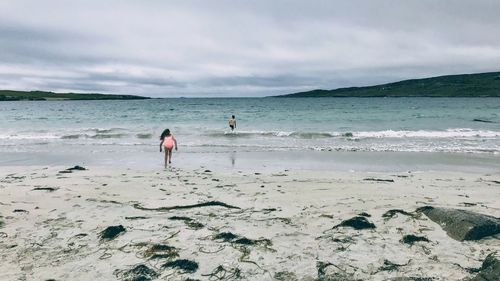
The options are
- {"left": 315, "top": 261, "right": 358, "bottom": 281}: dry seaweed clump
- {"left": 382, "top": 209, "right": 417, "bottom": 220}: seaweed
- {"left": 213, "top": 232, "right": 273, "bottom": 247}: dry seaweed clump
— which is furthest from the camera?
{"left": 382, "top": 209, "right": 417, "bottom": 220}: seaweed

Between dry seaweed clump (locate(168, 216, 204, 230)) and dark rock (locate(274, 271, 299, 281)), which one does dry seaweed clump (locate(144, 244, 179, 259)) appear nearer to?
dry seaweed clump (locate(168, 216, 204, 230))

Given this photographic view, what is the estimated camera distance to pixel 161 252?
5816mm

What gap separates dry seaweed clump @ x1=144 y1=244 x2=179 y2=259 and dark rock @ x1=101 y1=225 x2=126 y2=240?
0.94m

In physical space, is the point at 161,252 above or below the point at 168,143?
below

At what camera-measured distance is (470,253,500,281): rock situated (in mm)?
4602

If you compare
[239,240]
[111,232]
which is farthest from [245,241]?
[111,232]

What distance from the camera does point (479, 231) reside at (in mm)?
6242

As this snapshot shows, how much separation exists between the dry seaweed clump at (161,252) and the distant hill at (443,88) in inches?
6602

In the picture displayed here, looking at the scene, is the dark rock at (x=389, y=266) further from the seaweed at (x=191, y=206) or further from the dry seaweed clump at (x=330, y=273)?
the seaweed at (x=191, y=206)

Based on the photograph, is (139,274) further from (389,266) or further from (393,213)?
(393,213)

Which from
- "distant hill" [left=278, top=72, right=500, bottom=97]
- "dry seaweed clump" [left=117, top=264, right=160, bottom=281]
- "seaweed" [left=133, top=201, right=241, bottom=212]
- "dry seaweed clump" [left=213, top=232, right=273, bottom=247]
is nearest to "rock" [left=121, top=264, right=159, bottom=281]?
"dry seaweed clump" [left=117, top=264, right=160, bottom=281]

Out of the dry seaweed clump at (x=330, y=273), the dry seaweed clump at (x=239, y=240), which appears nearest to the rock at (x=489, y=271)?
the dry seaweed clump at (x=330, y=273)

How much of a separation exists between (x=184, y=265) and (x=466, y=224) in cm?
466

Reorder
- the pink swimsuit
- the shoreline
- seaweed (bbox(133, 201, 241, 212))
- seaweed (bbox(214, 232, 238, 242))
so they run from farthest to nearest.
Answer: the pink swimsuit, the shoreline, seaweed (bbox(133, 201, 241, 212)), seaweed (bbox(214, 232, 238, 242))
